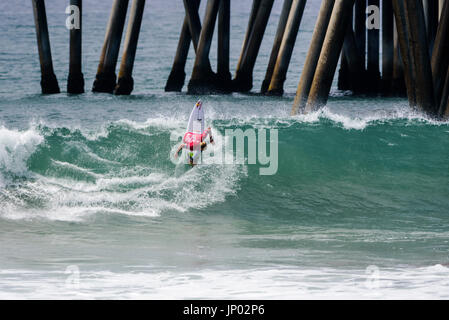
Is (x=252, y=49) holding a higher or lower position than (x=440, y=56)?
lower

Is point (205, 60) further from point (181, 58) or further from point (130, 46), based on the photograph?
point (181, 58)

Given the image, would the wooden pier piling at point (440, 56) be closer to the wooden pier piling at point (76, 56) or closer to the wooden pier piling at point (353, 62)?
the wooden pier piling at point (353, 62)

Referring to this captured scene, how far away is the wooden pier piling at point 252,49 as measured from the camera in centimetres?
2053

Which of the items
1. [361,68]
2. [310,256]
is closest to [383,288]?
[310,256]

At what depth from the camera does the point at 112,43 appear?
2108 centimetres

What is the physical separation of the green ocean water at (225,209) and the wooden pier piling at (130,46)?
1819 mm

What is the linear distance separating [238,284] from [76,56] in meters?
14.7

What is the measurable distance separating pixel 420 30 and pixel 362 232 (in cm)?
423

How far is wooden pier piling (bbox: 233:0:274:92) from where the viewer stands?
67.4ft

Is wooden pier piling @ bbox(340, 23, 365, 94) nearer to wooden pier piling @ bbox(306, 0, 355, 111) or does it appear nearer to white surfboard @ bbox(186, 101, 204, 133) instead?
wooden pier piling @ bbox(306, 0, 355, 111)

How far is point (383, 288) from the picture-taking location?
24.9ft

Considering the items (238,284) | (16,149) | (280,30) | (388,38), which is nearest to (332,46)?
(16,149)

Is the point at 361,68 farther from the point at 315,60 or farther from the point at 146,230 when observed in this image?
the point at 146,230

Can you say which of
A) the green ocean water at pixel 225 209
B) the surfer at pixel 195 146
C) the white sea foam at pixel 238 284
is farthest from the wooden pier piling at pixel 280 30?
the white sea foam at pixel 238 284
